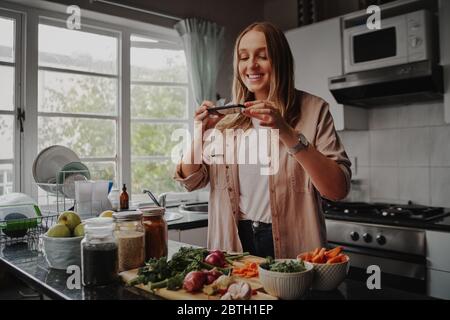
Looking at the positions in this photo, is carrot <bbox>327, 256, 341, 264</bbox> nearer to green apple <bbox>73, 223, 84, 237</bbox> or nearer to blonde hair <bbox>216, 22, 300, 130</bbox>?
blonde hair <bbox>216, 22, 300, 130</bbox>

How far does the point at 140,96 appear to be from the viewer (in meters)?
3.13

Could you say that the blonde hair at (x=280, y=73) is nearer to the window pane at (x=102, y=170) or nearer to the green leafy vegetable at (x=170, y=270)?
the green leafy vegetable at (x=170, y=270)

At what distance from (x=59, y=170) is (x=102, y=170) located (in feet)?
2.62

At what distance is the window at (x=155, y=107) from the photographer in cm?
311

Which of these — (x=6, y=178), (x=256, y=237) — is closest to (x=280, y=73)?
(x=256, y=237)

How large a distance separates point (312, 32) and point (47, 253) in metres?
2.43

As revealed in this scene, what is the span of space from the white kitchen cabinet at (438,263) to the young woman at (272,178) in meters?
0.95

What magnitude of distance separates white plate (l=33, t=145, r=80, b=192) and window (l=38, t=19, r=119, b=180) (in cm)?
55

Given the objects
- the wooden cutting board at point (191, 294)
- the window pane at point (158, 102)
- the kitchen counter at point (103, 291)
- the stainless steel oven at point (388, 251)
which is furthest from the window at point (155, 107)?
the wooden cutting board at point (191, 294)

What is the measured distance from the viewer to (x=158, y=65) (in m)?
3.24

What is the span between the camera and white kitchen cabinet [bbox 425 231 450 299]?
2.07m
